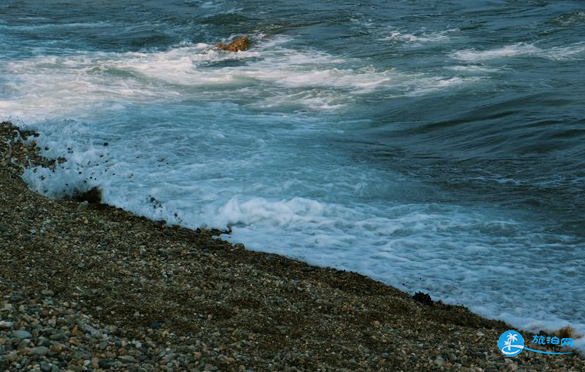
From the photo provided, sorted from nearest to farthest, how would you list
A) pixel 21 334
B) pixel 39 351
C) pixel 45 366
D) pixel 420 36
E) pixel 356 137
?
pixel 45 366 → pixel 39 351 → pixel 21 334 → pixel 356 137 → pixel 420 36

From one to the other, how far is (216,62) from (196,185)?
34.2 feet

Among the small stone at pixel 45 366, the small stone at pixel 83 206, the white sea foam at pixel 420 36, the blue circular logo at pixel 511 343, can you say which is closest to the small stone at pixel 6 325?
the small stone at pixel 45 366

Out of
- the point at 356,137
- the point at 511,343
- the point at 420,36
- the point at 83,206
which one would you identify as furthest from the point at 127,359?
the point at 420,36

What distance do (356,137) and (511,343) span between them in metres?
7.92

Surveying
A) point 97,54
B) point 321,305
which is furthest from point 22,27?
point 321,305

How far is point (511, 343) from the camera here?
282 inches

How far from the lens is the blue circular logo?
273 inches

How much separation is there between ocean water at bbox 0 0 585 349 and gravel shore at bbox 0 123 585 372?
0.95m

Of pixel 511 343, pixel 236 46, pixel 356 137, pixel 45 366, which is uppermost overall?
pixel 236 46

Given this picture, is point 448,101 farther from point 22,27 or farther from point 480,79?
point 22,27

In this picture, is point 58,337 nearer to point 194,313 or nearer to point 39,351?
point 39,351

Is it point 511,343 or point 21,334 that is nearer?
point 21,334

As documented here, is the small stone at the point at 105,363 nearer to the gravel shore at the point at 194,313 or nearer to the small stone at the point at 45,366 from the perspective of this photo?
the gravel shore at the point at 194,313

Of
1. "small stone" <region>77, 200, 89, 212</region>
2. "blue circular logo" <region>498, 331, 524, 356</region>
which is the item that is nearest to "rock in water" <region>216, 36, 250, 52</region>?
"small stone" <region>77, 200, 89, 212</region>
